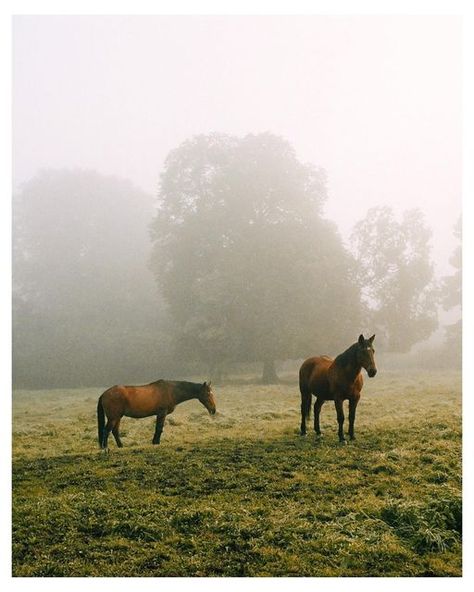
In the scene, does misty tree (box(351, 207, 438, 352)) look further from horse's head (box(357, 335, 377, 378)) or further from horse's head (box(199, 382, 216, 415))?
horse's head (box(199, 382, 216, 415))

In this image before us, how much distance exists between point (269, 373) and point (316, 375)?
335 centimetres

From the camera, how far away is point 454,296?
15.9m

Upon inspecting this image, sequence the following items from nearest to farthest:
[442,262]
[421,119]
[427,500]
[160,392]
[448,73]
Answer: [427,500] < [160,392] < [448,73] < [421,119] < [442,262]

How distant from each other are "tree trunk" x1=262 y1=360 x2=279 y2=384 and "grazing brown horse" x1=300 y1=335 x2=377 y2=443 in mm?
2632

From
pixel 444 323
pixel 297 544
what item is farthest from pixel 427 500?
pixel 444 323

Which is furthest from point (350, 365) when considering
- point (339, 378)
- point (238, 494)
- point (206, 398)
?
point (238, 494)

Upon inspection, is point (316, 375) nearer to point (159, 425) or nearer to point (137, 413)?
point (159, 425)

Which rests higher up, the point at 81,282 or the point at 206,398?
the point at 81,282

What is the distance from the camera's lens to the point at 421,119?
569 inches

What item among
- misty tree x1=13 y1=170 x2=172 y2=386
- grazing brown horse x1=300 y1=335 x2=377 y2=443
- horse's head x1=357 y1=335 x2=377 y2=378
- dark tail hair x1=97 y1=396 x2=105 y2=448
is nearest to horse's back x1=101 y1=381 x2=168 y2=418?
dark tail hair x1=97 y1=396 x2=105 y2=448

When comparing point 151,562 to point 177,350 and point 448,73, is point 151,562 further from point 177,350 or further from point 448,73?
point 448,73

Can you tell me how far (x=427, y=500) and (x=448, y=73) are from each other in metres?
10.9

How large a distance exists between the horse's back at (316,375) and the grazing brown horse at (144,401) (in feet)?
7.39

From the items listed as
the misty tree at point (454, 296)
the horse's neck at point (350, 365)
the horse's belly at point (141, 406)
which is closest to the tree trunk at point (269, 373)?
the horse's neck at point (350, 365)
